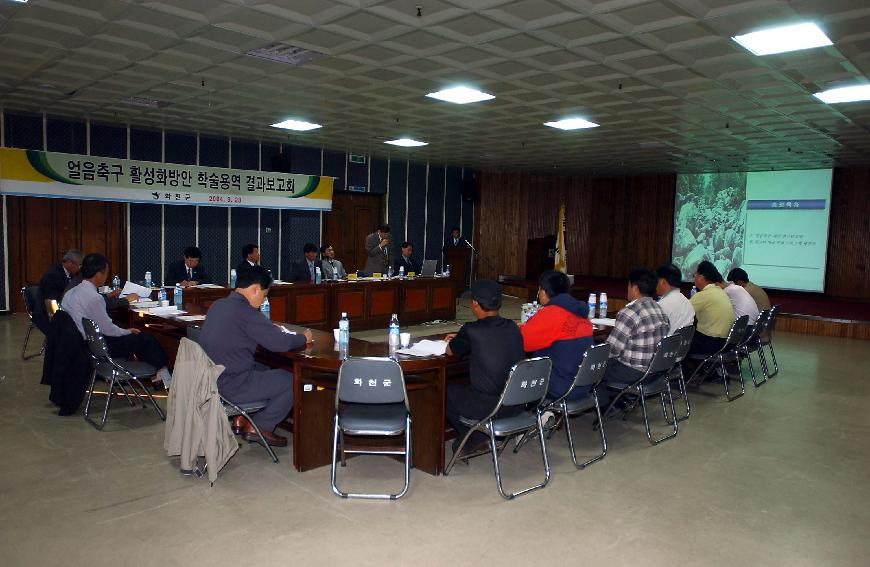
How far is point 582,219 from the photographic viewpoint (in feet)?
55.4

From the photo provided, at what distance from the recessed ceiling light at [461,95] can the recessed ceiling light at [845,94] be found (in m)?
3.48

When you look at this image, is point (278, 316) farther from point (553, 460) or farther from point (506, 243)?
point (506, 243)

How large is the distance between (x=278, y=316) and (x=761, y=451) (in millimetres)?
5494

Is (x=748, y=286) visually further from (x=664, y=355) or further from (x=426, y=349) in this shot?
(x=426, y=349)

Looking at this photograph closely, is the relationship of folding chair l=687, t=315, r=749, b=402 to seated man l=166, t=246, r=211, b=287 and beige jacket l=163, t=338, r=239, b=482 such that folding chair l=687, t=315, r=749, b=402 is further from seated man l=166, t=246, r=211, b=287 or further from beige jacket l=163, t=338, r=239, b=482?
seated man l=166, t=246, r=211, b=287

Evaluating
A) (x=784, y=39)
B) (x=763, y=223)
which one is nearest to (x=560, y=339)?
(x=784, y=39)

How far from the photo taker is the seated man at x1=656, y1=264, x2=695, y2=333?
5.38m

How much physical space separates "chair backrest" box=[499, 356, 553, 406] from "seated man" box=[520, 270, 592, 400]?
375 mm

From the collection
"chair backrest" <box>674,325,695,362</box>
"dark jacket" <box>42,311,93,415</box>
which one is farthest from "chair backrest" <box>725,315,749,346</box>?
"dark jacket" <box>42,311,93,415</box>

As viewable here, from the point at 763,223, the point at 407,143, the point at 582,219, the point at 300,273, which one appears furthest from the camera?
the point at 582,219

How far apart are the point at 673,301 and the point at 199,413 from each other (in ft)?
12.8

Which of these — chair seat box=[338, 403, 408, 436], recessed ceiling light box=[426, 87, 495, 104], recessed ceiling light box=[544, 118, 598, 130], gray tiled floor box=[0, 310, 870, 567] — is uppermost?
recessed ceiling light box=[544, 118, 598, 130]

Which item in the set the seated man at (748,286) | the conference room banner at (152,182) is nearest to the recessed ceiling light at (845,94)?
the seated man at (748,286)

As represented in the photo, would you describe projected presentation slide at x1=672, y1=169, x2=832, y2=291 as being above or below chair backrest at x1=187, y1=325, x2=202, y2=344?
above
